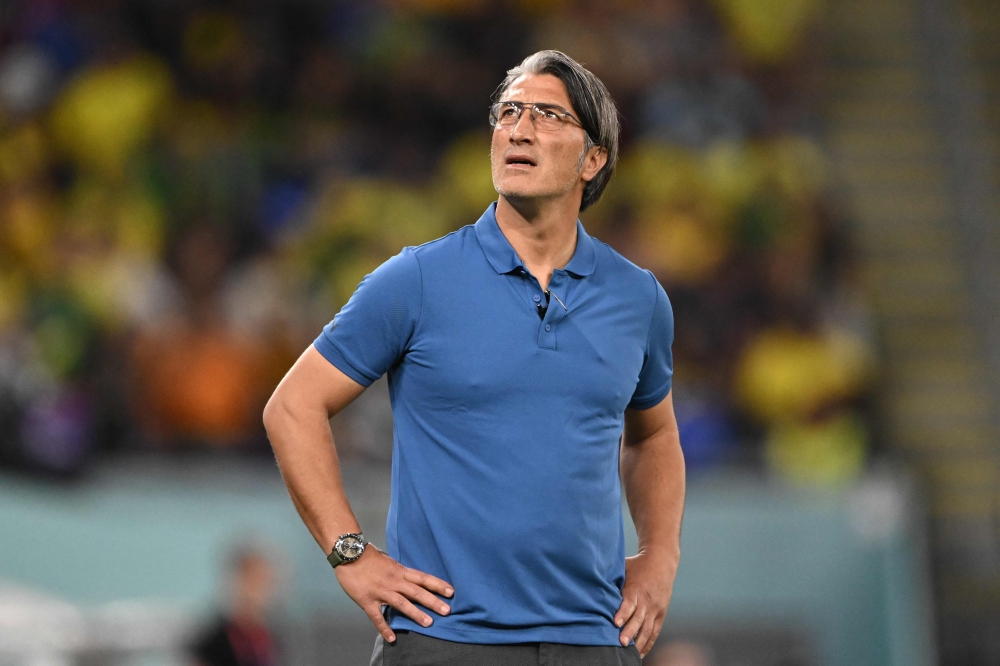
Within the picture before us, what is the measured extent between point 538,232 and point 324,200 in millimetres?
5925

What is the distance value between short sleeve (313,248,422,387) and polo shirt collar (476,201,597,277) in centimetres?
19

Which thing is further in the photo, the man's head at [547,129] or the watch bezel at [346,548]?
the man's head at [547,129]

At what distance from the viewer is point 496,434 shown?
9.16ft

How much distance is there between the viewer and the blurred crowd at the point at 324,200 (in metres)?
7.55

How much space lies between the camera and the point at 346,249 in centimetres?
840

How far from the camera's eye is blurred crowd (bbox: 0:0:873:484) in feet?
24.8

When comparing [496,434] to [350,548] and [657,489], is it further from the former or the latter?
[657,489]

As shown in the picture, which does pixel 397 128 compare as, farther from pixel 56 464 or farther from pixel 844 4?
pixel 844 4

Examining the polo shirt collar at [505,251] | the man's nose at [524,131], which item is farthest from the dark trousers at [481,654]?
the man's nose at [524,131]

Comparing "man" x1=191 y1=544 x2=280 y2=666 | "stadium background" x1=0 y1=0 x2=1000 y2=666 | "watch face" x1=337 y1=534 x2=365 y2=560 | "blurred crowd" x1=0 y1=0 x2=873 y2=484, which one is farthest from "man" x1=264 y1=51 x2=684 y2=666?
"blurred crowd" x1=0 y1=0 x2=873 y2=484

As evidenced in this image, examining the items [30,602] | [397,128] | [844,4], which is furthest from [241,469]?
[844,4]

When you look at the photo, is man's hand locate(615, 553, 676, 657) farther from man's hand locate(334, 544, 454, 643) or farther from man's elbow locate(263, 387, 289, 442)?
man's elbow locate(263, 387, 289, 442)

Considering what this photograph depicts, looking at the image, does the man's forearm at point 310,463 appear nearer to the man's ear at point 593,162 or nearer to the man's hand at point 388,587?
the man's hand at point 388,587

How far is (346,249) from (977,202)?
5619 mm
